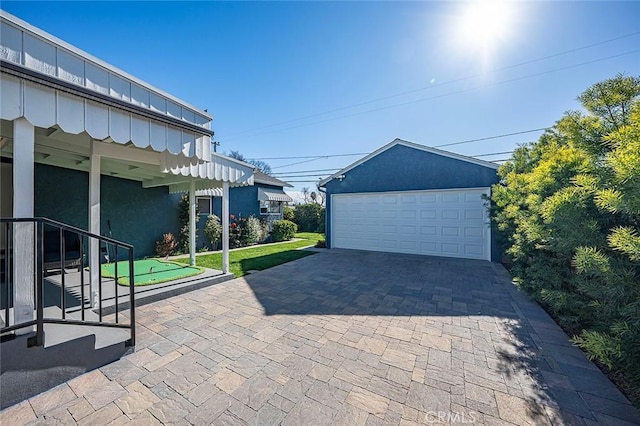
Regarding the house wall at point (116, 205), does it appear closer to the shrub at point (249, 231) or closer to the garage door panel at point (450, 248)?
the shrub at point (249, 231)

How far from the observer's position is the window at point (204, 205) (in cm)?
1247

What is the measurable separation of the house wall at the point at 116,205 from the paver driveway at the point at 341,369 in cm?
606

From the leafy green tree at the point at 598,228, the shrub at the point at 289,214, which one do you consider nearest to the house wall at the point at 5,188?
the leafy green tree at the point at 598,228

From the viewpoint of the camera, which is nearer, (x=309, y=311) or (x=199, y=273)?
(x=309, y=311)

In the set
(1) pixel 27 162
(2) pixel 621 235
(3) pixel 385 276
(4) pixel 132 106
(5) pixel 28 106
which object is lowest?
(3) pixel 385 276

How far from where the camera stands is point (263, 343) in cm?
337

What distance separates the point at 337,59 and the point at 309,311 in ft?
29.8

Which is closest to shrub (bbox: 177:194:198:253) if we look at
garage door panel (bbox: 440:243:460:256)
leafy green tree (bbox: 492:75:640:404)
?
garage door panel (bbox: 440:243:460:256)

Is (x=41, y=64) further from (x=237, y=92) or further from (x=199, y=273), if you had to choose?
(x=237, y=92)

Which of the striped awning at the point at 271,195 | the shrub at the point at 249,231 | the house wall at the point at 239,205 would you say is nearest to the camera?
the house wall at the point at 239,205

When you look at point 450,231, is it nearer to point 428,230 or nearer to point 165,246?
point 428,230

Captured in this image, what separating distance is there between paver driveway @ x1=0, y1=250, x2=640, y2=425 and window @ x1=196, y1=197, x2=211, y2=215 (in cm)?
839

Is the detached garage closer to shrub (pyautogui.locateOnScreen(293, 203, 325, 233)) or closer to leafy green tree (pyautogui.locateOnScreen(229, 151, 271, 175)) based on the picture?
shrub (pyautogui.locateOnScreen(293, 203, 325, 233))

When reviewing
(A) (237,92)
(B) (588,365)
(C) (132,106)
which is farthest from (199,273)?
(A) (237,92)
